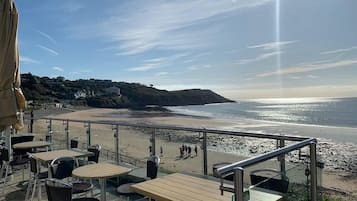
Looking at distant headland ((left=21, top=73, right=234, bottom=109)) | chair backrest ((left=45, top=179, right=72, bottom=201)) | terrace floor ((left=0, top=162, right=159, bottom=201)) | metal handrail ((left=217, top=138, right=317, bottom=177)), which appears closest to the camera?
metal handrail ((left=217, top=138, right=317, bottom=177))

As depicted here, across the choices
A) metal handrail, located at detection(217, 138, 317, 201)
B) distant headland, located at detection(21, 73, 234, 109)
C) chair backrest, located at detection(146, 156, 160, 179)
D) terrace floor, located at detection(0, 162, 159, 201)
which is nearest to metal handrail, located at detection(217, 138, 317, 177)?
metal handrail, located at detection(217, 138, 317, 201)

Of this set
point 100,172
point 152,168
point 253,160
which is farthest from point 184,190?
point 100,172

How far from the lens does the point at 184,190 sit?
2.44m

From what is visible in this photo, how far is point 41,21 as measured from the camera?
12.8 m

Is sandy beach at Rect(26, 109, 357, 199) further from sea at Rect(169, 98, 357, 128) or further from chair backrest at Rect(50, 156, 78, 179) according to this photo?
sea at Rect(169, 98, 357, 128)

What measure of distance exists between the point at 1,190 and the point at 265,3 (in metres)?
11.3

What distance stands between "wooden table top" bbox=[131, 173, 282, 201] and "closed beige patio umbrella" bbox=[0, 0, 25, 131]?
1418mm

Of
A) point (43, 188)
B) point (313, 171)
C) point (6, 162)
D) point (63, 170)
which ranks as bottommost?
point (43, 188)

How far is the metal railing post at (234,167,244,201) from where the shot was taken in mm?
1514

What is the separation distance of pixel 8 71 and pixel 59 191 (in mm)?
1276

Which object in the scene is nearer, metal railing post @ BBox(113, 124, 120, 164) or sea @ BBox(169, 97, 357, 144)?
metal railing post @ BBox(113, 124, 120, 164)

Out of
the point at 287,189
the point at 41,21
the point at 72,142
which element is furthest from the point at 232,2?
the point at 287,189

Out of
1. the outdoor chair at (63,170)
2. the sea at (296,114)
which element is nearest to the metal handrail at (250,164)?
the outdoor chair at (63,170)

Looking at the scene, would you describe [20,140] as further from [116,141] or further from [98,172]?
[98,172]
